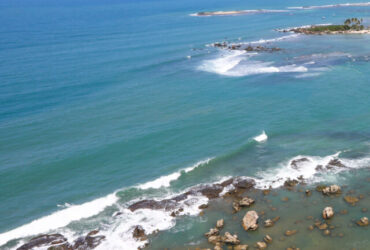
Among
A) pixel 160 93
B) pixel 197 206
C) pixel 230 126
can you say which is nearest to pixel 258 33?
pixel 160 93

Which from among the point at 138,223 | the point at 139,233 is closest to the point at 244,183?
the point at 138,223

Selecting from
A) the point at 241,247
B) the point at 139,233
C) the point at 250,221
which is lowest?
the point at 241,247

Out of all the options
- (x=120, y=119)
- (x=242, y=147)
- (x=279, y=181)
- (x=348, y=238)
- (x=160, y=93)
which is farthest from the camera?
(x=160, y=93)

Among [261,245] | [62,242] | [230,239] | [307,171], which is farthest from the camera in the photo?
[307,171]

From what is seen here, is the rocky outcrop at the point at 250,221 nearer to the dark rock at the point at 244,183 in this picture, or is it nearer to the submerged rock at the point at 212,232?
the submerged rock at the point at 212,232

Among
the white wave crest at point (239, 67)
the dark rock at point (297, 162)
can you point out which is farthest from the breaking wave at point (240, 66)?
the dark rock at point (297, 162)

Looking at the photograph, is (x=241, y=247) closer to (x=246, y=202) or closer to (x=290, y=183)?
(x=246, y=202)

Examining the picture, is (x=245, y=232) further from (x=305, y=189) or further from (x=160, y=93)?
(x=160, y=93)
